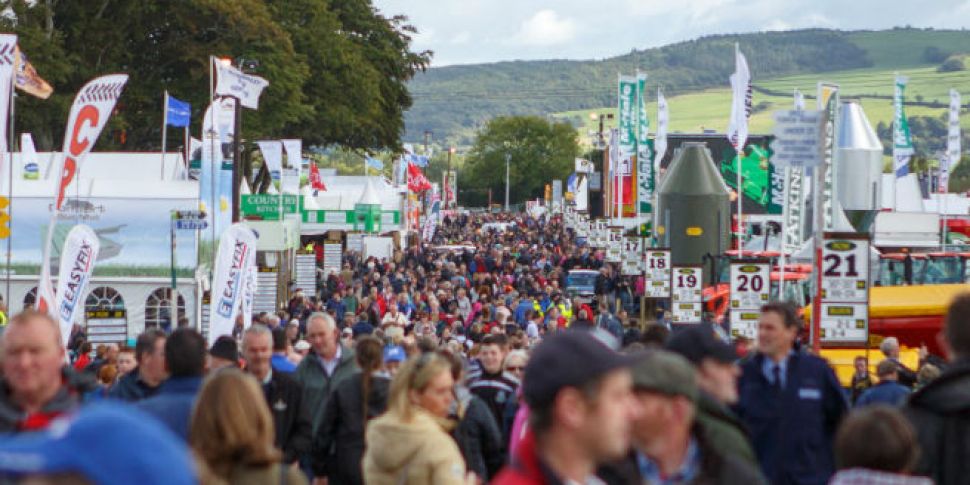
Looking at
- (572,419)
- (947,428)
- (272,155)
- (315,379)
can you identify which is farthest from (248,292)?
(272,155)

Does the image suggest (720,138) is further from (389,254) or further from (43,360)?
(43,360)

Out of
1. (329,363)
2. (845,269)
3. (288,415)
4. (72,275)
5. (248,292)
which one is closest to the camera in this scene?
(288,415)

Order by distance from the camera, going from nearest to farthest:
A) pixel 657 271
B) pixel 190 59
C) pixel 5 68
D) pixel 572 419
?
pixel 572 419
pixel 5 68
pixel 657 271
pixel 190 59

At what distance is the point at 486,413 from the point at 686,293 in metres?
17.3

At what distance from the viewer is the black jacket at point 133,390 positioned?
30.7ft

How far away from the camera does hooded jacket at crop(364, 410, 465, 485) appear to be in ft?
25.6

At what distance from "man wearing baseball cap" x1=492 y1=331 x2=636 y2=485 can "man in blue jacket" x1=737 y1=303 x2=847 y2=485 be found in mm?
4661

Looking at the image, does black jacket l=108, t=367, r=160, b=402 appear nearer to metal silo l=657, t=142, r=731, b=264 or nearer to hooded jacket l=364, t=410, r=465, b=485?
hooded jacket l=364, t=410, r=465, b=485

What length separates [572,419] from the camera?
405 centimetres

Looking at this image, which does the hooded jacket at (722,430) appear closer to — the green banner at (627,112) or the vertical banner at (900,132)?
the green banner at (627,112)

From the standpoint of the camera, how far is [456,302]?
36969mm

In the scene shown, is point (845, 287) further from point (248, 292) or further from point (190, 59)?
point (190, 59)

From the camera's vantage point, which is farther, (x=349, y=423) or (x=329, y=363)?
(x=329, y=363)

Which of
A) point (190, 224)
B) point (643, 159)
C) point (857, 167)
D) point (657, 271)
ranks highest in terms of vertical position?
point (643, 159)
